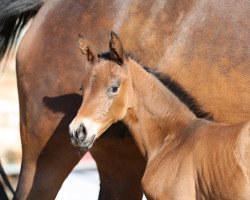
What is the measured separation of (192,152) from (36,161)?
1386mm

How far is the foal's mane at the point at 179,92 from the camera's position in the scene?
14.8 ft

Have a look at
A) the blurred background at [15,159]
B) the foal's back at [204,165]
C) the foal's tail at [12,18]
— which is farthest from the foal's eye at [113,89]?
the blurred background at [15,159]

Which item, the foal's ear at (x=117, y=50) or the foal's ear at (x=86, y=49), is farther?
the foal's ear at (x=86, y=49)

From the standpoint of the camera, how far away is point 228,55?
4602 mm

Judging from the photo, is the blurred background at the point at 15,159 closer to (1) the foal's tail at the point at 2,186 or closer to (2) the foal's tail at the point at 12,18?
(2) the foal's tail at the point at 12,18

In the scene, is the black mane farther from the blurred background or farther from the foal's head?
the blurred background

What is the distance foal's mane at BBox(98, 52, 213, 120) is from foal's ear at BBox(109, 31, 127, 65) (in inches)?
1.6

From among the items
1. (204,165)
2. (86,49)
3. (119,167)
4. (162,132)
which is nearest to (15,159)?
(119,167)

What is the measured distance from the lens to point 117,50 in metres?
4.38

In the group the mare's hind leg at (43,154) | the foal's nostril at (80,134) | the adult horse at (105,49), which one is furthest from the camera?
the mare's hind leg at (43,154)

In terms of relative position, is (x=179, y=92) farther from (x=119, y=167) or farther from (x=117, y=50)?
(x=119, y=167)

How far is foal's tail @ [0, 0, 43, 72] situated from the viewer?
5578mm

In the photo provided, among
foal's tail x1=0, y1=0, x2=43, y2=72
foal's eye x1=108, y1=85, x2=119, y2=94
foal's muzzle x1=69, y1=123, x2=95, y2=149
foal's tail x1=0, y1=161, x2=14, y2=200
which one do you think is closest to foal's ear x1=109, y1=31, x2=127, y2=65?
foal's eye x1=108, y1=85, x2=119, y2=94

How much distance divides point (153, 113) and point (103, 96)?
0.34m
